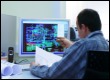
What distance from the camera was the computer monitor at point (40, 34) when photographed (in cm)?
208

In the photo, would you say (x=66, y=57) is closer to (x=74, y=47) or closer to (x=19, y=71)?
(x=74, y=47)

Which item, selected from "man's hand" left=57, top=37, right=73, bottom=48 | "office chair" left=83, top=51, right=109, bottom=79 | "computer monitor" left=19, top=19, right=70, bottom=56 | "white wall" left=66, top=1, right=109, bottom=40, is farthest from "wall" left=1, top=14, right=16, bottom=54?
"white wall" left=66, top=1, right=109, bottom=40

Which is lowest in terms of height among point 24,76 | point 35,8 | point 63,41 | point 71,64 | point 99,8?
point 24,76

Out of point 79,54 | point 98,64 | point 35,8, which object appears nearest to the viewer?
point 98,64

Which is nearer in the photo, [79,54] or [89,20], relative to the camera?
[79,54]

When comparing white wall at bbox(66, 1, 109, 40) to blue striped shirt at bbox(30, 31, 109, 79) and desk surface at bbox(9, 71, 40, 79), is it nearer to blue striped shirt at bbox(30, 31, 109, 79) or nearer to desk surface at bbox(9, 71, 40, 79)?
desk surface at bbox(9, 71, 40, 79)

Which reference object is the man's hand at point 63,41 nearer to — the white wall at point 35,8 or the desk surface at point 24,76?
the desk surface at point 24,76

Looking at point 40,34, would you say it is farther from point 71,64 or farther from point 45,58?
point 71,64

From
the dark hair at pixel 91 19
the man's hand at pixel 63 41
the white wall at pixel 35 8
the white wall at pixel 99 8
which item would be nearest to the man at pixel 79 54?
the dark hair at pixel 91 19

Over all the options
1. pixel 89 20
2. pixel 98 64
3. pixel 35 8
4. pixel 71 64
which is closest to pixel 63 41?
pixel 89 20

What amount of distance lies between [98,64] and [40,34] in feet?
3.20

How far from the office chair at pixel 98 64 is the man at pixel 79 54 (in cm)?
12

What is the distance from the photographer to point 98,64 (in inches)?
→ 48.0

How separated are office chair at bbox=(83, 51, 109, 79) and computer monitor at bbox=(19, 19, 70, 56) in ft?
2.96
